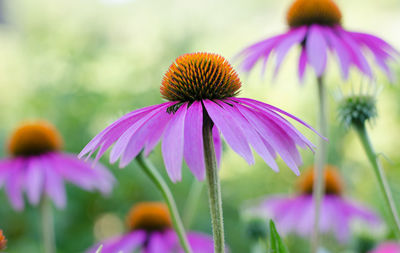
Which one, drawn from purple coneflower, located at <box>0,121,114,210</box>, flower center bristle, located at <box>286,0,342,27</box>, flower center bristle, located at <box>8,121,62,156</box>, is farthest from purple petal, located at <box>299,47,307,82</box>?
flower center bristle, located at <box>8,121,62,156</box>

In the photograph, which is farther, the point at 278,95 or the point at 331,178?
the point at 278,95

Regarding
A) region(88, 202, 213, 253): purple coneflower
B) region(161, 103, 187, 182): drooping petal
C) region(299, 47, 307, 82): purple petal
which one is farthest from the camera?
region(88, 202, 213, 253): purple coneflower

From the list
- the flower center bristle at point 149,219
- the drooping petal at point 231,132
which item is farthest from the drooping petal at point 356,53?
the flower center bristle at point 149,219

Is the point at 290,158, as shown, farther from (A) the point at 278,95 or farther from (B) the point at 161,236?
(A) the point at 278,95

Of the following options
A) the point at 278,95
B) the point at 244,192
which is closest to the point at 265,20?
the point at 278,95

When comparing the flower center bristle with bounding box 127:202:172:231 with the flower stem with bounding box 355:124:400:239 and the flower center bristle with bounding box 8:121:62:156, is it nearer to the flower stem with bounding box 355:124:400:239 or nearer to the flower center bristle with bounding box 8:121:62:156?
the flower center bristle with bounding box 8:121:62:156

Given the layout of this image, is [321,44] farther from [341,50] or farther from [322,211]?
[322,211]

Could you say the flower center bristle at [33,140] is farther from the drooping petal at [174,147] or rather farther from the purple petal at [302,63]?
the drooping petal at [174,147]
